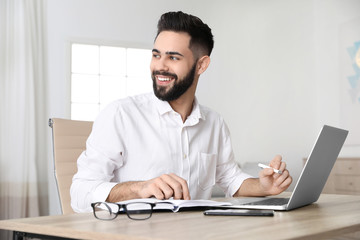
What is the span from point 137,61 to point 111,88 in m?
0.49

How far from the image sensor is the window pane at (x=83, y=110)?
5.80 metres

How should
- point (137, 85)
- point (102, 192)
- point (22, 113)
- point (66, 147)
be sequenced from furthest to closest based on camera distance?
point (137, 85)
point (22, 113)
point (66, 147)
point (102, 192)

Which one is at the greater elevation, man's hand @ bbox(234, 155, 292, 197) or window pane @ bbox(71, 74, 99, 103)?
window pane @ bbox(71, 74, 99, 103)

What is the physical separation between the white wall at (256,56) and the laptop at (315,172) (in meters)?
4.30

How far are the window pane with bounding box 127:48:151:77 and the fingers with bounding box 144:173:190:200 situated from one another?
16.2 ft

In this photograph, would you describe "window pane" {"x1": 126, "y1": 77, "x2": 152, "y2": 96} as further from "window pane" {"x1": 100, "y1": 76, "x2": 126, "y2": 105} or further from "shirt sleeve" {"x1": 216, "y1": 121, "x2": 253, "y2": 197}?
"shirt sleeve" {"x1": 216, "y1": 121, "x2": 253, "y2": 197}

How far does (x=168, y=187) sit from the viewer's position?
133cm

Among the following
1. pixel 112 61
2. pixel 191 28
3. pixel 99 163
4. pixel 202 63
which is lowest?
pixel 99 163

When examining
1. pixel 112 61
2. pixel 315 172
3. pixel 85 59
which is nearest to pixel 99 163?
pixel 315 172

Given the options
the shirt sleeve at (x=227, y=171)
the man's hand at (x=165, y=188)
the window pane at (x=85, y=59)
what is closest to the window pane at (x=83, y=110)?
the window pane at (x=85, y=59)

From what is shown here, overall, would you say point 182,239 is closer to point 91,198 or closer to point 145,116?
point 91,198

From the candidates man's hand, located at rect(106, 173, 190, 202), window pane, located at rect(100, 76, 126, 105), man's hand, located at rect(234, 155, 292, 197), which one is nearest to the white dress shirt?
man's hand, located at rect(234, 155, 292, 197)

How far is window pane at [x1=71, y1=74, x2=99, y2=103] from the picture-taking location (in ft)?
19.1

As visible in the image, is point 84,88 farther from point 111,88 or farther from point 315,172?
point 315,172
